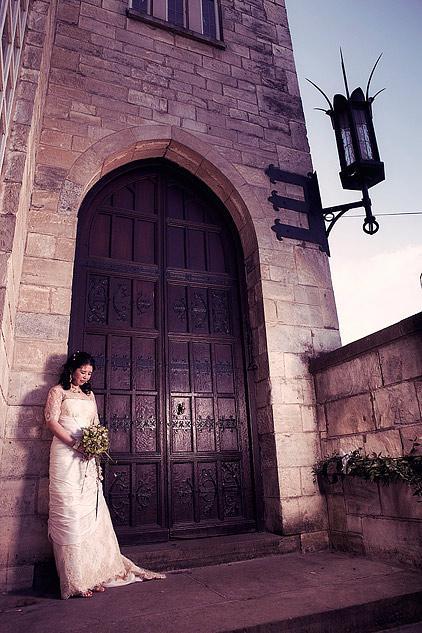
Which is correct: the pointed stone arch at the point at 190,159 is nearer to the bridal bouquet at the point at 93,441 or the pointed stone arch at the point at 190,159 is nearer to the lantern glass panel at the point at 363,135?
the lantern glass panel at the point at 363,135

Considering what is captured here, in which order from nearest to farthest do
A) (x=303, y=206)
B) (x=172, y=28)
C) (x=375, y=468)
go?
1. (x=375, y=468)
2. (x=303, y=206)
3. (x=172, y=28)

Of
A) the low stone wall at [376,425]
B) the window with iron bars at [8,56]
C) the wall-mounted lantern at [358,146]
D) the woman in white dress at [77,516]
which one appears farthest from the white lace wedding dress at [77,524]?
the wall-mounted lantern at [358,146]

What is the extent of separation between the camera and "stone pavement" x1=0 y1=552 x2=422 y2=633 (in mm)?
2061

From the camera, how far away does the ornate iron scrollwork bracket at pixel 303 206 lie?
15.8 feet

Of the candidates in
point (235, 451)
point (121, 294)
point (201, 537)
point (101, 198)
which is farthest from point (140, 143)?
point (201, 537)

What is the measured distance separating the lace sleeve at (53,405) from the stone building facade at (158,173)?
0.77 ft

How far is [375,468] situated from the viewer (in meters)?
3.12

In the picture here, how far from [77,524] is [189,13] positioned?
6480 mm

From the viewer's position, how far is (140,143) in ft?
15.1

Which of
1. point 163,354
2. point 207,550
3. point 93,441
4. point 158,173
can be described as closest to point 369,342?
point 163,354

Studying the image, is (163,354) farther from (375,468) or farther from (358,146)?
(358,146)

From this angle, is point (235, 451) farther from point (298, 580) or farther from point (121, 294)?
point (121, 294)

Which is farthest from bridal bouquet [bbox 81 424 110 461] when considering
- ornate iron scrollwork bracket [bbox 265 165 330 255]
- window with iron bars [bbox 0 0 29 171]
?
ornate iron scrollwork bracket [bbox 265 165 330 255]

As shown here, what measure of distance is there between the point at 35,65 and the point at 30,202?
1.10m
